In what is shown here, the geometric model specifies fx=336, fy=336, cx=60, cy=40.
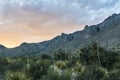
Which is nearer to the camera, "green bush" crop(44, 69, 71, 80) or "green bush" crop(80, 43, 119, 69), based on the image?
"green bush" crop(44, 69, 71, 80)

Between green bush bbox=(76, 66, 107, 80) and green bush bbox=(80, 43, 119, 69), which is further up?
→ green bush bbox=(80, 43, 119, 69)

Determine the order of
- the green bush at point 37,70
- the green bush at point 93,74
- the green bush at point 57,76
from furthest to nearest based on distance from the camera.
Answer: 1. the green bush at point 37,70
2. the green bush at point 93,74
3. the green bush at point 57,76

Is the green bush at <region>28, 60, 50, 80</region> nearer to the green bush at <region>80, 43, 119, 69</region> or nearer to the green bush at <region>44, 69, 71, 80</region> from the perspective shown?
the green bush at <region>44, 69, 71, 80</region>

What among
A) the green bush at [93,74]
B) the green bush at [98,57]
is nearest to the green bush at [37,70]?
the green bush at [93,74]

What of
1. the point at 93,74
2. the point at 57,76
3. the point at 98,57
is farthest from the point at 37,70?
the point at 98,57

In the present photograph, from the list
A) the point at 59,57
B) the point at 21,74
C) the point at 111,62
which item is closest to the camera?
the point at 21,74

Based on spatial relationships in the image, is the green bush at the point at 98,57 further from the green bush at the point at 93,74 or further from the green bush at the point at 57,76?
the green bush at the point at 57,76

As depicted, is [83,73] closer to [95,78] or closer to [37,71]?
[95,78]

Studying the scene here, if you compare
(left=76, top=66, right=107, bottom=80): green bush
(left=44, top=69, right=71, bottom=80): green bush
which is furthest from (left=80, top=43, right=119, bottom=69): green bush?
(left=44, top=69, right=71, bottom=80): green bush

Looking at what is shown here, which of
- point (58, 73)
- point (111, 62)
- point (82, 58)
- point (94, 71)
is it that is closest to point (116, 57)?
point (111, 62)

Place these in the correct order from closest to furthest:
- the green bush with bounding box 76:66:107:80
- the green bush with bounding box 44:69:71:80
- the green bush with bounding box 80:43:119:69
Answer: the green bush with bounding box 44:69:71:80 < the green bush with bounding box 76:66:107:80 < the green bush with bounding box 80:43:119:69

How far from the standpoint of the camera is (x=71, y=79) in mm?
38781

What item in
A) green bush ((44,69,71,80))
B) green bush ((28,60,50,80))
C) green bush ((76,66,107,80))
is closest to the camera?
green bush ((44,69,71,80))

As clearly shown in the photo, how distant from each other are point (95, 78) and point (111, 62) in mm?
31215
